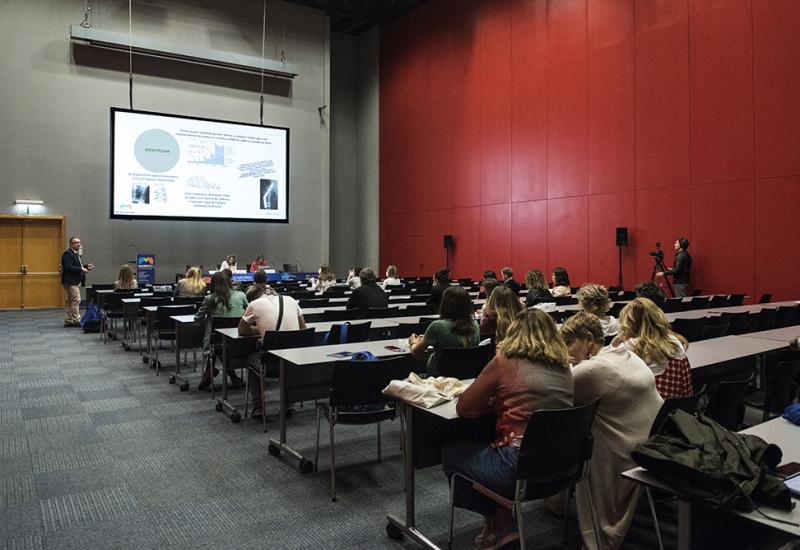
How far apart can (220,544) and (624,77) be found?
11.9m

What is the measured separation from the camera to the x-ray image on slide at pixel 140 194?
1473 cm

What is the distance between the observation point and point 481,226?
15.3 m

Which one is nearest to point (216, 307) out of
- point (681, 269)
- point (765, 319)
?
point (765, 319)

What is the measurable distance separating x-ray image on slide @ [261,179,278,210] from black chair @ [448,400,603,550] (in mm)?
14783

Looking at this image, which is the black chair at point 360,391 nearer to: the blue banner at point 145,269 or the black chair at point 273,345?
the black chair at point 273,345

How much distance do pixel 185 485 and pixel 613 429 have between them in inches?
101

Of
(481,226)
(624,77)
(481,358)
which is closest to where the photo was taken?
(481,358)

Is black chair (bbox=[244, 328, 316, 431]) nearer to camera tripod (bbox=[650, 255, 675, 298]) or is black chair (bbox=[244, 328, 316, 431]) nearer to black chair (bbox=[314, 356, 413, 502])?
black chair (bbox=[314, 356, 413, 502])

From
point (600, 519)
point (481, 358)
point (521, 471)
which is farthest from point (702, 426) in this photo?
point (481, 358)

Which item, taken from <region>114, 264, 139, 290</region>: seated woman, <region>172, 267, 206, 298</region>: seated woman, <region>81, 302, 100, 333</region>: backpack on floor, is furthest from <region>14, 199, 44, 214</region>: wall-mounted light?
<region>172, 267, 206, 298</region>: seated woman

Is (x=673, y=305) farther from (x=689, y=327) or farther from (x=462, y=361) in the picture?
(x=462, y=361)

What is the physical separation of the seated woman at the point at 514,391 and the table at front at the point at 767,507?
62 cm

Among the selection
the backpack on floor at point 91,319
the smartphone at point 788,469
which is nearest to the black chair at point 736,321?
the smartphone at point 788,469

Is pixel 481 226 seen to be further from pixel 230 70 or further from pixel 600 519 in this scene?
pixel 600 519
